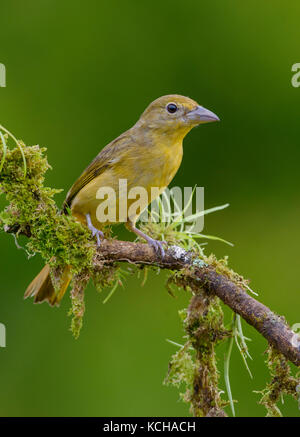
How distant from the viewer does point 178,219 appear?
9.16 feet

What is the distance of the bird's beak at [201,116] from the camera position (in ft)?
10.9

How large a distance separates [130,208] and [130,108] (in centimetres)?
150

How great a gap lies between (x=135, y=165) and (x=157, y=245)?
83 cm

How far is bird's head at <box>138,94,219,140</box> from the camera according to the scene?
3.39m

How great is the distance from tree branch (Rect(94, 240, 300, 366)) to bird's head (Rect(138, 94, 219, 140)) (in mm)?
1079

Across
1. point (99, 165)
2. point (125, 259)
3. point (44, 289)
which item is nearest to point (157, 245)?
point (125, 259)

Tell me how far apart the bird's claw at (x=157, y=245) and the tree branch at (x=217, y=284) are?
2 cm

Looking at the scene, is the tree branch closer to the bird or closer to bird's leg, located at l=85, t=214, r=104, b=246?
bird's leg, located at l=85, t=214, r=104, b=246

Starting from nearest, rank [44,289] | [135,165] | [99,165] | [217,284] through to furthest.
Answer: [217,284] < [44,289] < [135,165] < [99,165]

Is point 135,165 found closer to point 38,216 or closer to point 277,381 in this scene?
point 38,216

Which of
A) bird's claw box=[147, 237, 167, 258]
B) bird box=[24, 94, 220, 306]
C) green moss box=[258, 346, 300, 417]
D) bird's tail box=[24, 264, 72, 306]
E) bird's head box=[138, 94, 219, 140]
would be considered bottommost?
green moss box=[258, 346, 300, 417]

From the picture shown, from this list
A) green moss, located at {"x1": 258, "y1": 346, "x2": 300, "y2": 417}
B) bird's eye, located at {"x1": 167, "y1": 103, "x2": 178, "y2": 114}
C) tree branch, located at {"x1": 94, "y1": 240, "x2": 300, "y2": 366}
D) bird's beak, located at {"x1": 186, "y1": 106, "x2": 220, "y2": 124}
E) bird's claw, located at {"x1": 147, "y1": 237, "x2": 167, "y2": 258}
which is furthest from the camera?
bird's eye, located at {"x1": 167, "y1": 103, "x2": 178, "y2": 114}

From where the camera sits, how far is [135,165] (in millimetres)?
3283

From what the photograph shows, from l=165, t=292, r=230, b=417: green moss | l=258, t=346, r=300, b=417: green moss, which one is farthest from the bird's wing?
l=258, t=346, r=300, b=417: green moss
